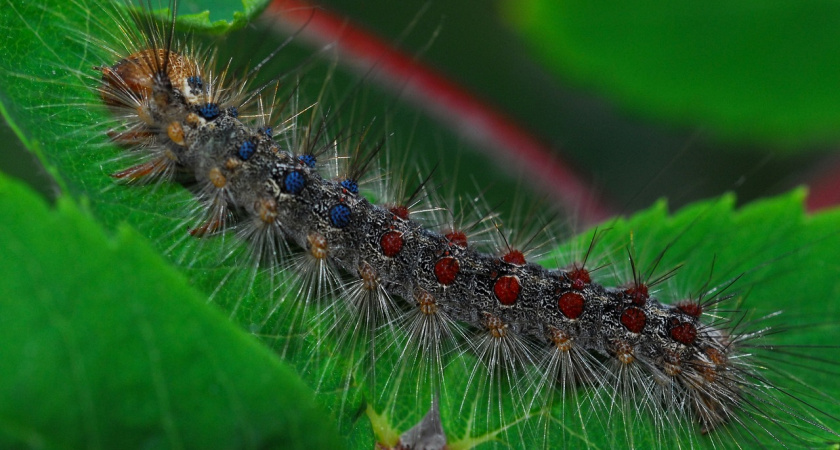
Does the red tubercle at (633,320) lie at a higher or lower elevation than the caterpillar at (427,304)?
higher

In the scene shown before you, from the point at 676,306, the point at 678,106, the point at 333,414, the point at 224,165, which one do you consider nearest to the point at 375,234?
the point at 224,165

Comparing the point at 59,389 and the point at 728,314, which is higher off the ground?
the point at 728,314

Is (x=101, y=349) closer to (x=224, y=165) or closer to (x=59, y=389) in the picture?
(x=59, y=389)

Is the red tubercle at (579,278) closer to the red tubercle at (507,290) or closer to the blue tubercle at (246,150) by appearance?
the red tubercle at (507,290)

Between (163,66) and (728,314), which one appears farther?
(728,314)

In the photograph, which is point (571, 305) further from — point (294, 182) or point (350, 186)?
point (294, 182)

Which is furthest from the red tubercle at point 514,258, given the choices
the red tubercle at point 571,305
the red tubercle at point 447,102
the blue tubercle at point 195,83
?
the blue tubercle at point 195,83
